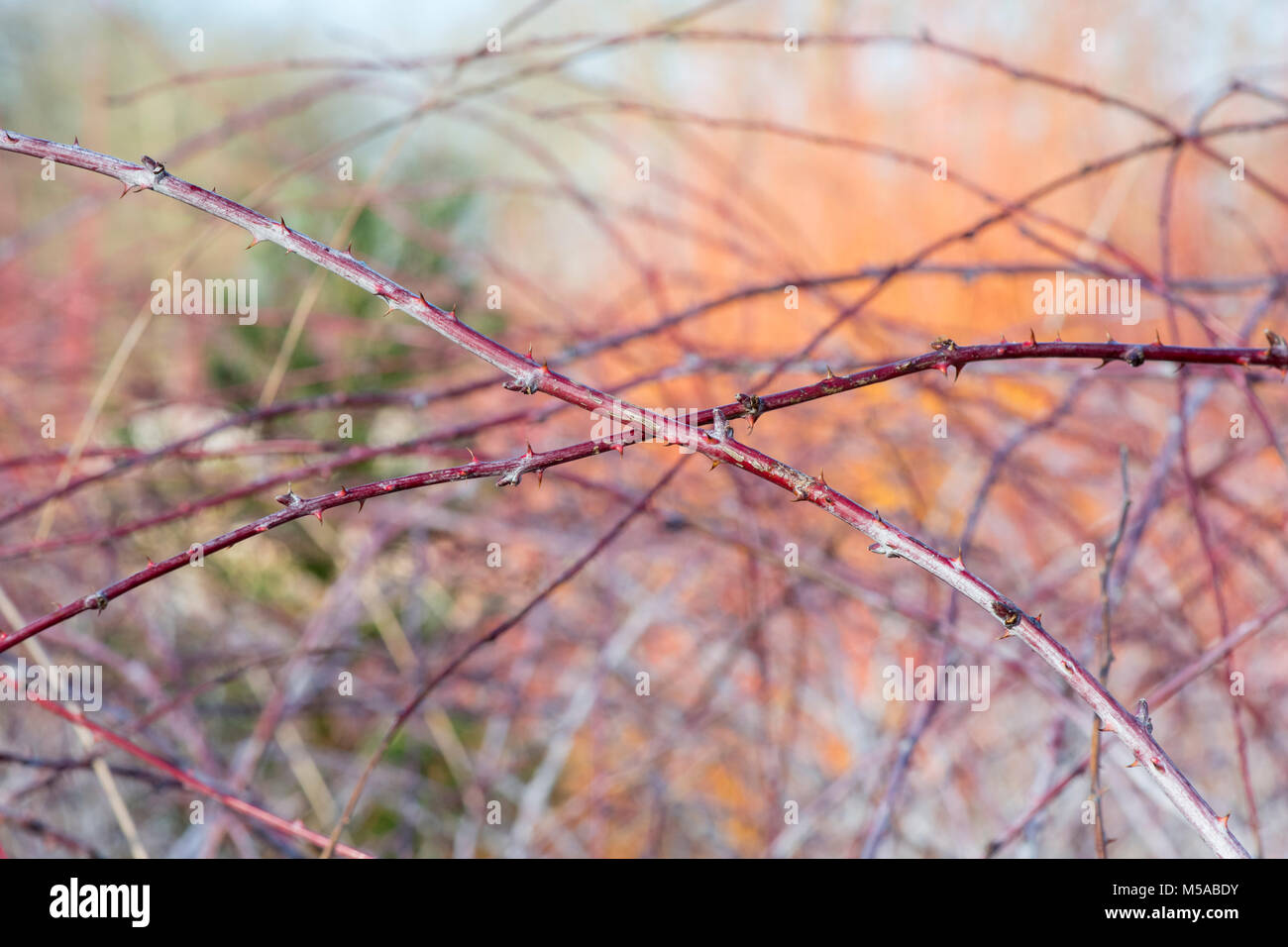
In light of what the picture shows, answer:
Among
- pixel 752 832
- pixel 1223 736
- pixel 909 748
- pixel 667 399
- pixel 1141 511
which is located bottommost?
pixel 752 832

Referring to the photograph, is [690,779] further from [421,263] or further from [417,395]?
[421,263]

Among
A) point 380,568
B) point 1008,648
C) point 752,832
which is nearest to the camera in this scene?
point 1008,648

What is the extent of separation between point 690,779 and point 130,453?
46.3 inches

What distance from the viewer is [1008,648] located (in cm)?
121

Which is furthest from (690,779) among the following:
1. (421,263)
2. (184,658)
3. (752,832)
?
(421,263)

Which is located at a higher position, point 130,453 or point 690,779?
point 130,453

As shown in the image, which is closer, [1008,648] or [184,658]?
[1008,648]

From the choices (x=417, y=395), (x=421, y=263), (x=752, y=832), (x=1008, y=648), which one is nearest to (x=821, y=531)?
(x=752, y=832)

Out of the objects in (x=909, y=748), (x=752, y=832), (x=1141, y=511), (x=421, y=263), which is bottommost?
(x=752, y=832)
